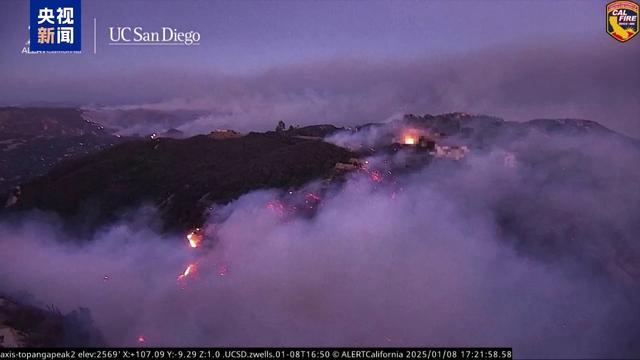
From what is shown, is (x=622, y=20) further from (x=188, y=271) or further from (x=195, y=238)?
(x=195, y=238)

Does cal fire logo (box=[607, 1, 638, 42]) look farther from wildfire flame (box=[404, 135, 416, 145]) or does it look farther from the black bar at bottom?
wildfire flame (box=[404, 135, 416, 145])

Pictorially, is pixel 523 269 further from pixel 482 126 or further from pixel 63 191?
pixel 482 126

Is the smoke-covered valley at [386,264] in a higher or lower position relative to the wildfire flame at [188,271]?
higher

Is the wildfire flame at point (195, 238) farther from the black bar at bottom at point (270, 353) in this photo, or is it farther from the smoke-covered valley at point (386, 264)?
the black bar at bottom at point (270, 353)

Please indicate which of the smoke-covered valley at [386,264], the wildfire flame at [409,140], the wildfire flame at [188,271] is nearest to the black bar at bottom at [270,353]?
the smoke-covered valley at [386,264]

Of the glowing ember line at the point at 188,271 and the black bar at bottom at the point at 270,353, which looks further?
the glowing ember line at the point at 188,271

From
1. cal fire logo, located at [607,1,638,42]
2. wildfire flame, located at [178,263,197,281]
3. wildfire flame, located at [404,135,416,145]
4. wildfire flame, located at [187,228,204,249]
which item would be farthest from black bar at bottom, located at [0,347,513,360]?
wildfire flame, located at [404,135,416,145]

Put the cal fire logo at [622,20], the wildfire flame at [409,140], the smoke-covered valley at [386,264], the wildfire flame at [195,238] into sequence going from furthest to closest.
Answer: the wildfire flame at [409,140] < the wildfire flame at [195,238] < the smoke-covered valley at [386,264] < the cal fire logo at [622,20]

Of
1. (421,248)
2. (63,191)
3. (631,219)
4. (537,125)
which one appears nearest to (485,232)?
(421,248)
